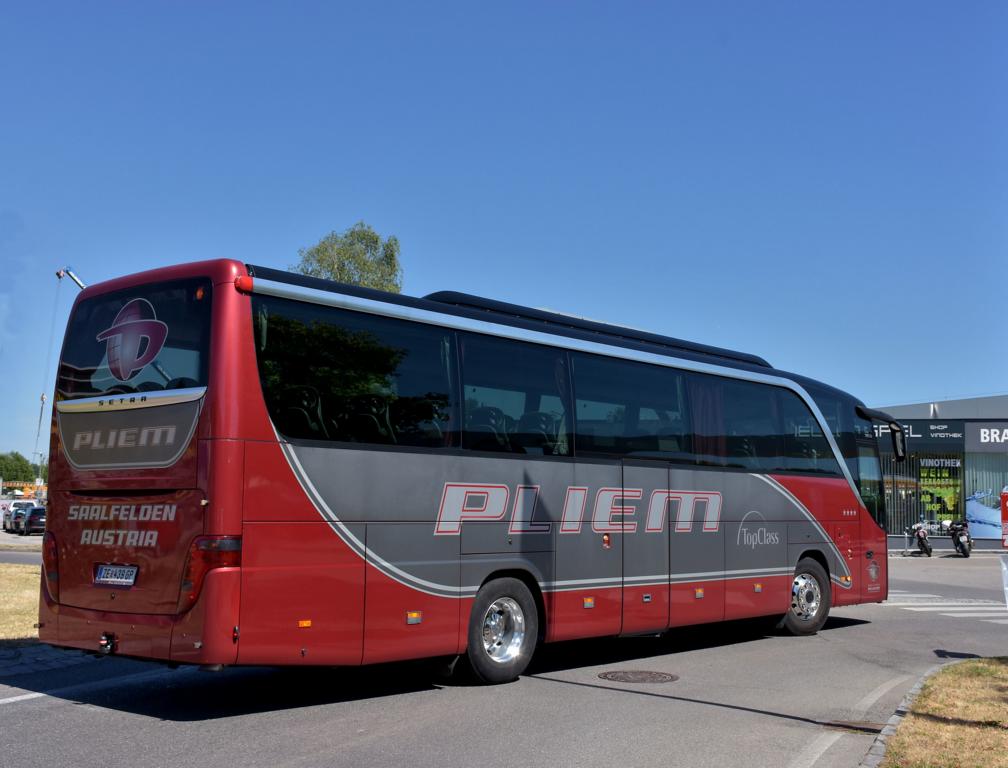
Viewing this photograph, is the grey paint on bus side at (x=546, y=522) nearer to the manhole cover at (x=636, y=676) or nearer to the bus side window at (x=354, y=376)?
the bus side window at (x=354, y=376)

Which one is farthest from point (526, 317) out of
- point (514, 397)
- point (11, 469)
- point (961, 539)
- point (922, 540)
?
point (11, 469)

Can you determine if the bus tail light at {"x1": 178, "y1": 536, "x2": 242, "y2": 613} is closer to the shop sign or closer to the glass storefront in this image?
the glass storefront

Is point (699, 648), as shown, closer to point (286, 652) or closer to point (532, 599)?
point (532, 599)

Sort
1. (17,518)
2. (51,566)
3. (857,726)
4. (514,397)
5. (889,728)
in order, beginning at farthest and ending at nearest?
1. (17,518)
2. (514,397)
3. (51,566)
4. (857,726)
5. (889,728)

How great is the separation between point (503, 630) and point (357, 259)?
3813 cm

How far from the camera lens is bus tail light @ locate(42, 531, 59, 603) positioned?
9195 millimetres

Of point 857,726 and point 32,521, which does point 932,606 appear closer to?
point 857,726

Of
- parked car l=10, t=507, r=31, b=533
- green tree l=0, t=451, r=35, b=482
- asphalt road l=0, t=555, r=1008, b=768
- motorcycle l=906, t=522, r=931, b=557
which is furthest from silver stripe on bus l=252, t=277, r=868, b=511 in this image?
green tree l=0, t=451, r=35, b=482

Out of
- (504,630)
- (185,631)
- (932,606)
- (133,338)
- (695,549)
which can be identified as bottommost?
(932,606)

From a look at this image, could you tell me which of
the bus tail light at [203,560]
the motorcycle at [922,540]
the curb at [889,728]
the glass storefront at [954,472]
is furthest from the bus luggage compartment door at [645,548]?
the glass storefront at [954,472]

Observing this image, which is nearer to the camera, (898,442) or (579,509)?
(579,509)

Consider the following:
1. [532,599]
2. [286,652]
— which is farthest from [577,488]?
[286,652]

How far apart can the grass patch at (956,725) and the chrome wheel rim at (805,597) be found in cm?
409

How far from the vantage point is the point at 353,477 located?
9.01 meters
